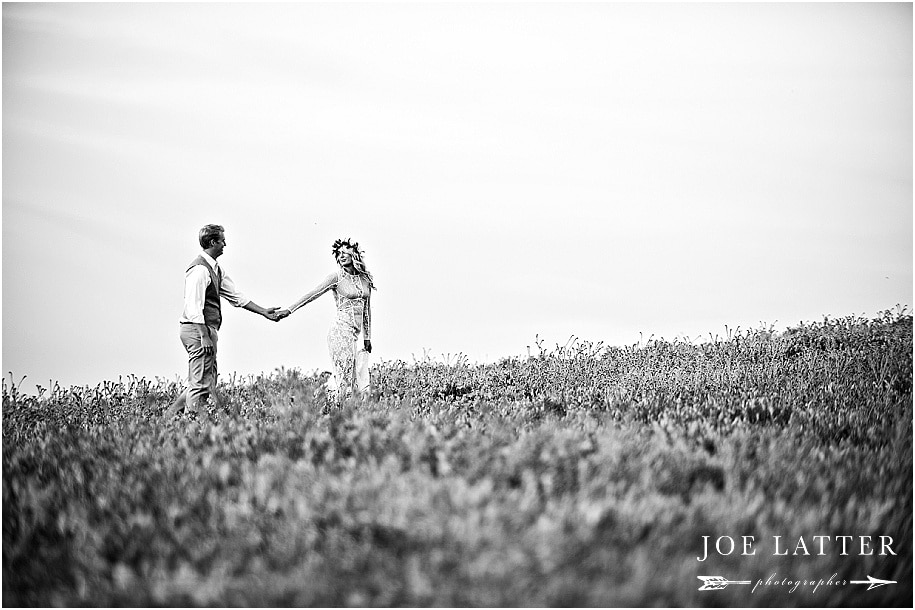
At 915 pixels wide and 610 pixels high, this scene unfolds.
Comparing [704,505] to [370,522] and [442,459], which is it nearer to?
[442,459]

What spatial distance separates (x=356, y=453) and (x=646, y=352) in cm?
823

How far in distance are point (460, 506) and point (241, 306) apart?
6993 millimetres

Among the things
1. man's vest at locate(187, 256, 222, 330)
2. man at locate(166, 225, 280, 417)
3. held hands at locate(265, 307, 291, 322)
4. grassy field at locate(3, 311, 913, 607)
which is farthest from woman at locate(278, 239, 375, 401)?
grassy field at locate(3, 311, 913, 607)

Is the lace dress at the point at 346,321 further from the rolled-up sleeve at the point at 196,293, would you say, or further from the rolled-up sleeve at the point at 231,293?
the rolled-up sleeve at the point at 196,293

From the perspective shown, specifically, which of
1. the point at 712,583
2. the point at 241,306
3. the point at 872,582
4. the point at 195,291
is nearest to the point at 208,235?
the point at 195,291

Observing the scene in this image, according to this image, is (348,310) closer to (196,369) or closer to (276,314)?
(276,314)

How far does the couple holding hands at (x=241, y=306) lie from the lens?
371 inches

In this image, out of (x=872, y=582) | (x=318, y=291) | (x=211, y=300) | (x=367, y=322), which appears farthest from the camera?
(x=367, y=322)

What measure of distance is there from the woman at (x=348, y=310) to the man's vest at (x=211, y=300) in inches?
58.7

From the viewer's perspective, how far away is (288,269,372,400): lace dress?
1120cm

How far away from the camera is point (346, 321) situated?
11.2 meters

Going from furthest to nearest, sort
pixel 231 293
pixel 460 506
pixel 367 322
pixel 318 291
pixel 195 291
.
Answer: pixel 367 322 → pixel 318 291 → pixel 231 293 → pixel 195 291 → pixel 460 506

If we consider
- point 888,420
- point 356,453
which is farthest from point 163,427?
point 888,420

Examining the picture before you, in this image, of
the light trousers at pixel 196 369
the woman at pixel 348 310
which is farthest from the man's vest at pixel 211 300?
the woman at pixel 348 310
